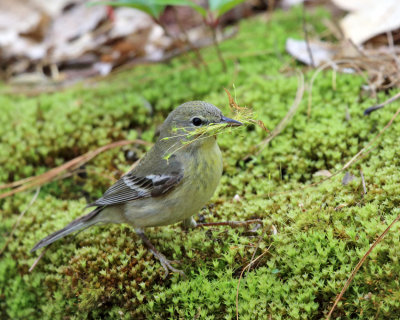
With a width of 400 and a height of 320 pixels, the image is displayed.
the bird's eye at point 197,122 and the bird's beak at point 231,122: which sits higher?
the bird's beak at point 231,122

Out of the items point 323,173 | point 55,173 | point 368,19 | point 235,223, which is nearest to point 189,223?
point 235,223

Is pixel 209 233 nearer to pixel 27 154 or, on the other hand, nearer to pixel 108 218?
pixel 108 218

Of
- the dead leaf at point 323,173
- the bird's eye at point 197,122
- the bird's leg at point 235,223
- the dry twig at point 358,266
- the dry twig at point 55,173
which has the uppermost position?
the bird's eye at point 197,122

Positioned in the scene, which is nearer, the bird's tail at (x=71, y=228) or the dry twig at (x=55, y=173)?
the bird's tail at (x=71, y=228)

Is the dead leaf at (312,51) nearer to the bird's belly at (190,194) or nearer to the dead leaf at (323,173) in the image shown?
the dead leaf at (323,173)

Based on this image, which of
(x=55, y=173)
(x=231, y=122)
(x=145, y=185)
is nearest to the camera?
(x=231, y=122)

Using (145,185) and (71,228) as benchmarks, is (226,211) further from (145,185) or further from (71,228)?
(71,228)

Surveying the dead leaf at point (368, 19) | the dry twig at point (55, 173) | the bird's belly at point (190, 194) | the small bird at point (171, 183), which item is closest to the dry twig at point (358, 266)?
the small bird at point (171, 183)

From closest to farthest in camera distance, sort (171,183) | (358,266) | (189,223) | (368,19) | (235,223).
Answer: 1. (358,266)
2. (171,183)
3. (235,223)
4. (189,223)
5. (368,19)

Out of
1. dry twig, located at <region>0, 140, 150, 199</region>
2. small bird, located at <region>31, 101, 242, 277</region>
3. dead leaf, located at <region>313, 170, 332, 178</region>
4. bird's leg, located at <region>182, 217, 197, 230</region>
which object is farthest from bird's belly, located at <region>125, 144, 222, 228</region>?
dry twig, located at <region>0, 140, 150, 199</region>
